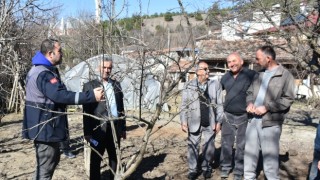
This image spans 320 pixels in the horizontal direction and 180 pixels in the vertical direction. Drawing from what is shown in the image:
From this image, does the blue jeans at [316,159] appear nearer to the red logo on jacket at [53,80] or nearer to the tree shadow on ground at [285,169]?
the tree shadow on ground at [285,169]

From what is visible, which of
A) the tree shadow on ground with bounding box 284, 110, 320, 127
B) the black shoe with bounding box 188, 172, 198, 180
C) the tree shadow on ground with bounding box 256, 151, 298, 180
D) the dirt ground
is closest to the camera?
the black shoe with bounding box 188, 172, 198, 180

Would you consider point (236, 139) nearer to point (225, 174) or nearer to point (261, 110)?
point (225, 174)

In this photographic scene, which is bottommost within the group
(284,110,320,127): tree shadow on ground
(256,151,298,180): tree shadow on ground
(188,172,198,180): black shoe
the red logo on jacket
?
(284,110,320,127): tree shadow on ground

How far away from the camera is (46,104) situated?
130 inches

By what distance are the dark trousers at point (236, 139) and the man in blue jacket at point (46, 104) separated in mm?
2284

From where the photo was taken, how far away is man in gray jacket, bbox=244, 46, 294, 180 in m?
4.04

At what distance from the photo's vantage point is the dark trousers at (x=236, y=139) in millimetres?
4715

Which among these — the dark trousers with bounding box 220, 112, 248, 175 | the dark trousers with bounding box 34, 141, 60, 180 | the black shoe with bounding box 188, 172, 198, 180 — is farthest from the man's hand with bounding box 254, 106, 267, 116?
the dark trousers with bounding box 34, 141, 60, 180

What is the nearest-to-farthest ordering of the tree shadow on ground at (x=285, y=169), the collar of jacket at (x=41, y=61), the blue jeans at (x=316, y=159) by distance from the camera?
the collar of jacket at (x=41, y=61), the blue jeans at (x=316, y=159), the tree shadow on ground at (x=285, y=169)

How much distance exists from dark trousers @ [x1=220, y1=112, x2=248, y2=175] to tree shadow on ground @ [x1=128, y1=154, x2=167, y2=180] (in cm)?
98

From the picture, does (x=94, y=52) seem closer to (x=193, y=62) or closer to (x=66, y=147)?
(x=193, y=62)

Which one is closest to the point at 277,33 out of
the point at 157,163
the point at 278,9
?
the point at 278,9

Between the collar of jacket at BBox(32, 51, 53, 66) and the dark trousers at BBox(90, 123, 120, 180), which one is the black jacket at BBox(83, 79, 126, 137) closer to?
the dark trousers at BBox(90, 123, 120, 180)


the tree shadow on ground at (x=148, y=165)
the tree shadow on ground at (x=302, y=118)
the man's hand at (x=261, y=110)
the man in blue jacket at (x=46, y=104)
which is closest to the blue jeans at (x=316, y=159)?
the man's hand at (x=261, y=110)
